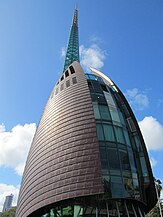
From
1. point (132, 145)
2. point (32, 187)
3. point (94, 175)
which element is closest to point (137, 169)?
point (132, 145)

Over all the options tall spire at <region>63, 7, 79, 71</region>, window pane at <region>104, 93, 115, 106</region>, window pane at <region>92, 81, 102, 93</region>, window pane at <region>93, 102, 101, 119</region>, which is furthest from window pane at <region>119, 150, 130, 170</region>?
tall spire at <region>63, 7, 79, 71</region>

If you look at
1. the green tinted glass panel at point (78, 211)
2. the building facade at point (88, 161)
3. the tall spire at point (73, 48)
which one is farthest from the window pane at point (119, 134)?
the tall spire at point (73, 48)

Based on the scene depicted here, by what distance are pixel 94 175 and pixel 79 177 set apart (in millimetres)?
1140

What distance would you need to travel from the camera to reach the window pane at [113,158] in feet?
60.1

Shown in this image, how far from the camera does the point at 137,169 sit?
20.3m

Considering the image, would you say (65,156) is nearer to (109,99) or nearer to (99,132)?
(99,132)

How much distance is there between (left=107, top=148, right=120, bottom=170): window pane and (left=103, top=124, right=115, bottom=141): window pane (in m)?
1.04

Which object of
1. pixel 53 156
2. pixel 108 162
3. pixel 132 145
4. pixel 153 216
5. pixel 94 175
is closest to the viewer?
pixel 94 175

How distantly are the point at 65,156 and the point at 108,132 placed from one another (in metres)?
4.28

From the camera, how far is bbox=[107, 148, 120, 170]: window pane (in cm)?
1831

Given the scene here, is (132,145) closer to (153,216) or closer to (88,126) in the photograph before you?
(88,126)

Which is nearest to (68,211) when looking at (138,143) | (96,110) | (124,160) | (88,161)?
(88,161)

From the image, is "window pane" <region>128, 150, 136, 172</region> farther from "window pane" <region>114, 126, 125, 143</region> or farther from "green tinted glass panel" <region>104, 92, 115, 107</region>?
"green tinted glass panel" <region>104, 92, 115, 107</region>

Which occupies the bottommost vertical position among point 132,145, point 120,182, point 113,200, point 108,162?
point 113,200
